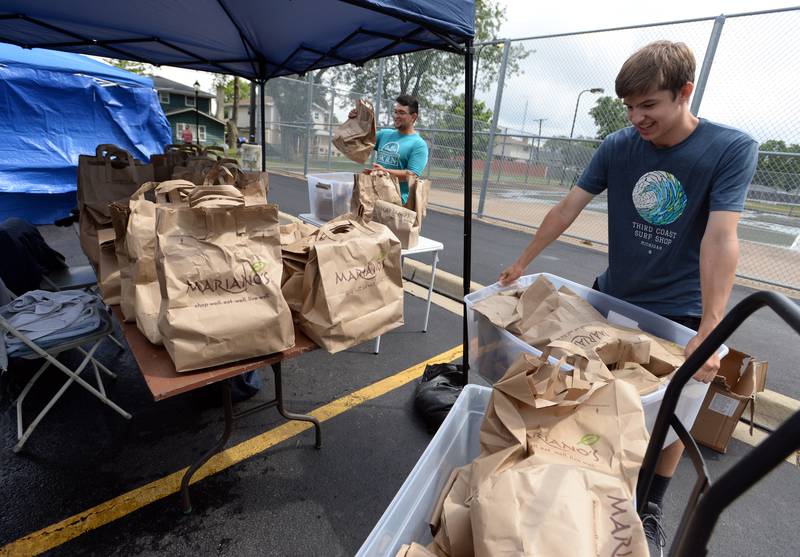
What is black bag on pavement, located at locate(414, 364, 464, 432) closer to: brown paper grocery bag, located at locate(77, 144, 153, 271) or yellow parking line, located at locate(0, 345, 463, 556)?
yellow parking line, located at locate(0, 345, 463, 556)

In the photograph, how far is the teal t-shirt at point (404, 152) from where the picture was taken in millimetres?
3807

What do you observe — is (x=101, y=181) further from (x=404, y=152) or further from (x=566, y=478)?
(x=566, y=478)

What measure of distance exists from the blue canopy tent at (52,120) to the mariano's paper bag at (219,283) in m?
6.83

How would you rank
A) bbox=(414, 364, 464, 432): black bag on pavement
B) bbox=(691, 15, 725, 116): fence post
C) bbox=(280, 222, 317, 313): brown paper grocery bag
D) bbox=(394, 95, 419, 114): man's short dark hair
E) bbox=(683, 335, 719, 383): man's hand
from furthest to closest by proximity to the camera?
bbox=(691, 15, 725, 116): fence post < bbox=(394, 95, 419, 114): man's short dark hair < bbox=(414, 364, 464, 432): black bag on pavement < bbox=(280, 222, 317, 313): brown paper grocery bag < bbox=(683, 335, 719, 383): man's hand

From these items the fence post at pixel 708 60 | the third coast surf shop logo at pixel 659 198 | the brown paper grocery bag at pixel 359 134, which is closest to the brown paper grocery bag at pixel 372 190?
the brown paper grocery bag at pixel 359 134

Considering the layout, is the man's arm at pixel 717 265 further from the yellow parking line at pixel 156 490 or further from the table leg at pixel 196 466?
the yellow parking line at pixel 156 490

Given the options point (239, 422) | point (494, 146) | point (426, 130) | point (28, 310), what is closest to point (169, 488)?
point (239, 422)

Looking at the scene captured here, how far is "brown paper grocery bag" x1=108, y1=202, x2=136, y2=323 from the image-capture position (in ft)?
5.86

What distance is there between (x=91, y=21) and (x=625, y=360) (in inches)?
171

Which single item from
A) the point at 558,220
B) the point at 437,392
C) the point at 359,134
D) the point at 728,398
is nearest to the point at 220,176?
the point at 359,134

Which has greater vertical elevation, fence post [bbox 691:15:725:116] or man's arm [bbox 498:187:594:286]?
fence post [bbox 691:15:725:116]

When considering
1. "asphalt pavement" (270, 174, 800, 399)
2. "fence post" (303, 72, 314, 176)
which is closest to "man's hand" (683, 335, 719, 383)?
"asphalt pavement" (270, 174, 800, 399)

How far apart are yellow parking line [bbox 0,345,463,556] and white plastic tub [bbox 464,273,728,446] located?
1.29 metres

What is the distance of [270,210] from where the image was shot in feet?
Answer: 5.16
